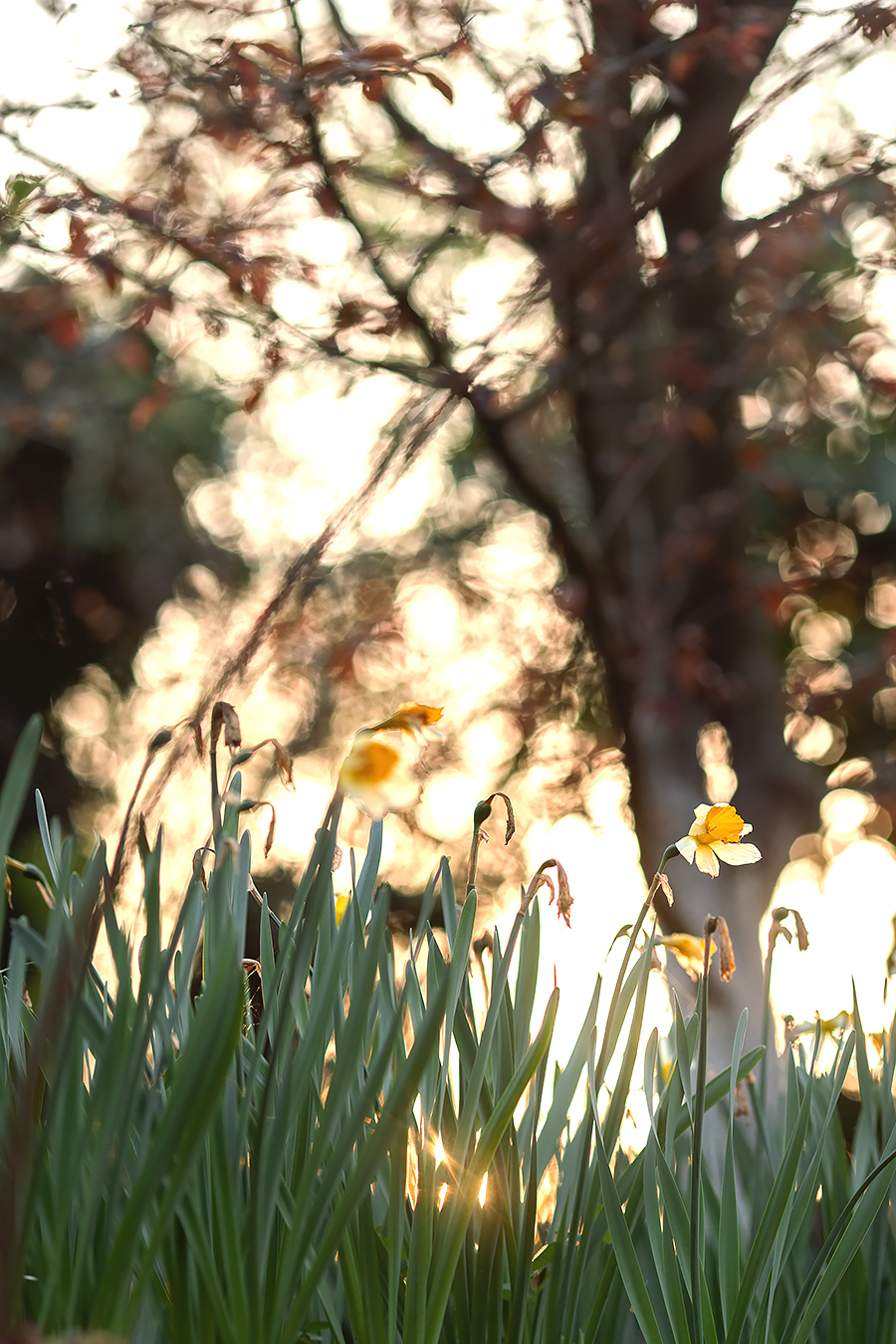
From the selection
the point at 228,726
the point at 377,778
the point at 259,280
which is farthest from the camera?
the point at 259,280

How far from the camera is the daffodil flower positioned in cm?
103

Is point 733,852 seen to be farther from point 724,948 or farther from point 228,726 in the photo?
point 228,726

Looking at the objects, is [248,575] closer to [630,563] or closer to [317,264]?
[630,563]

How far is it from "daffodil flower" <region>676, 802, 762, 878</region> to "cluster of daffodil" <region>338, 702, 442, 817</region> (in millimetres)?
371

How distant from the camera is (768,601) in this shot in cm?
342

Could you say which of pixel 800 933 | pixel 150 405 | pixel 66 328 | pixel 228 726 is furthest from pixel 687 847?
pixel 66 328

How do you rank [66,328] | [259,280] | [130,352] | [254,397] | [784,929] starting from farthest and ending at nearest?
[130,352], [66,328], [254,397], [259,280], [784,929]

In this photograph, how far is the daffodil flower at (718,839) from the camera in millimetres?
1032

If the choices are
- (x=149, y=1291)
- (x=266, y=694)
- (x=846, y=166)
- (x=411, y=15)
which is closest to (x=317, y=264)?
(x=411, y=15)

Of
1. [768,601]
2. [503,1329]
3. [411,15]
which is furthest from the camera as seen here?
[768,601]

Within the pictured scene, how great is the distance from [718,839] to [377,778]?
1.46 feet

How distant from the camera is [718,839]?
1.04 metres

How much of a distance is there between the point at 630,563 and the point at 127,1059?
347 cm

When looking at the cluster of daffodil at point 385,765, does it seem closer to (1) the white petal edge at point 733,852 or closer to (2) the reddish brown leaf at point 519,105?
(1) the white petal edge at point 733,852
